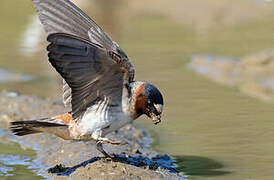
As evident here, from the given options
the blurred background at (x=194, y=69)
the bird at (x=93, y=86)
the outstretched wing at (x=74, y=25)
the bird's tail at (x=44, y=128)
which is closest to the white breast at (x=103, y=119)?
the bird at (x=93, y=86)

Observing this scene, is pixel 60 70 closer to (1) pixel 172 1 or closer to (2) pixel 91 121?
(2) pixel 91 121

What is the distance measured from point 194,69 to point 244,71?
0.98 meters

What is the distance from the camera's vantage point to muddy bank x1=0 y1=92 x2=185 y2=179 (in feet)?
20.0

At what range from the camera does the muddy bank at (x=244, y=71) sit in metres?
10.3

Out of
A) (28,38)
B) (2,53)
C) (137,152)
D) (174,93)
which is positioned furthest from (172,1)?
(137,152)

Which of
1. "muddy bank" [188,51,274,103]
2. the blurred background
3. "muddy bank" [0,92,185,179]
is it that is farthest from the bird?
"muddy bank" [188,51,274,103]

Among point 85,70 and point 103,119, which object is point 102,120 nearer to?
point 103,119

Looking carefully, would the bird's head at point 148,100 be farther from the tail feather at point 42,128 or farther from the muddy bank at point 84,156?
the tail feather at point 42,128

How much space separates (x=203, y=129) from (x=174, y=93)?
2.17 metres

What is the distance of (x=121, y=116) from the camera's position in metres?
5.98

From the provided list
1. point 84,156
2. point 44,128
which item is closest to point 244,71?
point 84,156

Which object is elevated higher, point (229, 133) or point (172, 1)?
point (172, 1)

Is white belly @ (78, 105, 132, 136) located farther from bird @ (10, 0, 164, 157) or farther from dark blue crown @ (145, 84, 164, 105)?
dark blue crown @ (145, 84, 164, 105)

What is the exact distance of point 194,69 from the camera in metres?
11.8
